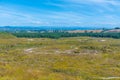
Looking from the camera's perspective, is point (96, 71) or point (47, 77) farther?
point (96, 71)

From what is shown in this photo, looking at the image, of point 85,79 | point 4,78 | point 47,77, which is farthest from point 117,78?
point 4,78

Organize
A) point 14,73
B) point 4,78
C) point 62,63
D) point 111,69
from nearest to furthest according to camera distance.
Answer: point 4,78
point 14,73
point 111,69
point 62,63

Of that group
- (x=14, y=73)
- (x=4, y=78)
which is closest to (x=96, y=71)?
(x=14, y=73)

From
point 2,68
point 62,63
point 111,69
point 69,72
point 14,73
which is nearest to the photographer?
point 14,73

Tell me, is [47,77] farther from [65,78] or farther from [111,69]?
[111,69]

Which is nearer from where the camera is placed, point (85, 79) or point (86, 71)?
point (85, 79)

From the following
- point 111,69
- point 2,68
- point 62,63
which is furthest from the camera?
point 62,63

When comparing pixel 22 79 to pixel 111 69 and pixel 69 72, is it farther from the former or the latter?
pixel 111 69

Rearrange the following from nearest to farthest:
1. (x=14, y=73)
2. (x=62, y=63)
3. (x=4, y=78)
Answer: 1. (x=4, y=78)
2. (x=14, y=73)
3. (x=62, y=63)
